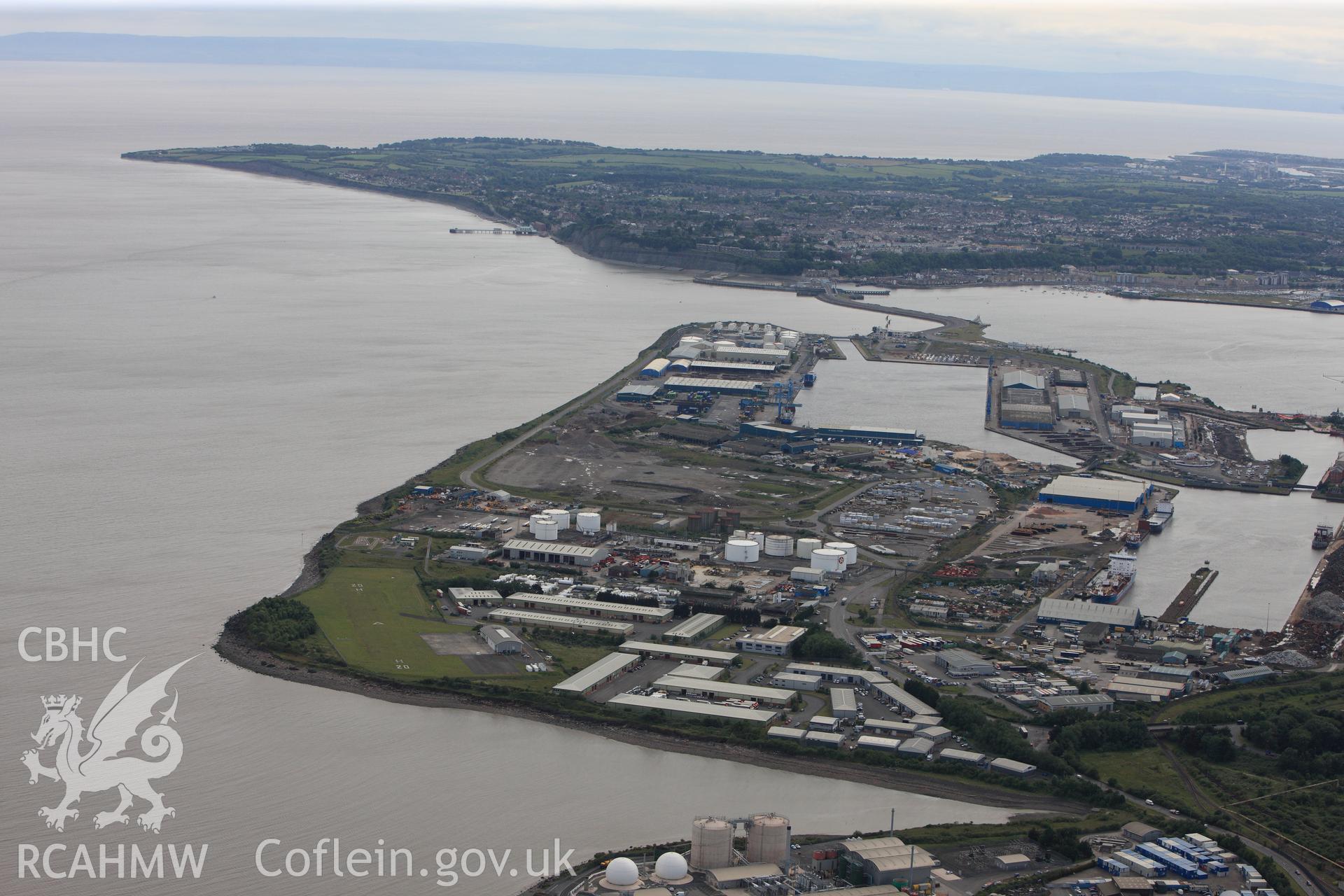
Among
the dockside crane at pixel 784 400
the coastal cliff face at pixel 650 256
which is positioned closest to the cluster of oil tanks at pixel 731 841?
the dockside crane at pixel 784 400

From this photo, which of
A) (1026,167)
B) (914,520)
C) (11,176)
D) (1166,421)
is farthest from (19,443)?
(1026,167)

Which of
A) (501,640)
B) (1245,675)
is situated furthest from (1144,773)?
(501,640)

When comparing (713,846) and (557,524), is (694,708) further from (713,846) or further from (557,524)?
(557,524)

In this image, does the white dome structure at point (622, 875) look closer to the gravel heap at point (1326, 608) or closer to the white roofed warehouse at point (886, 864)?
the white roofed warehouse at point (886, 864)

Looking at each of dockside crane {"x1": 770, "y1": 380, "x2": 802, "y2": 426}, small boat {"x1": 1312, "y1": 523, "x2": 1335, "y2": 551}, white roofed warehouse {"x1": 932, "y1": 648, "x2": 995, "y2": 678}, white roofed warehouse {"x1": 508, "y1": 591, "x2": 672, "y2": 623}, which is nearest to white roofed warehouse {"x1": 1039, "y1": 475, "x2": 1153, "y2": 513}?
small boat {"x1": 1312, "y1": 523, "x2": 1335, "y2": 551}

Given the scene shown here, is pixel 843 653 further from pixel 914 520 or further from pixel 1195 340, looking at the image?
pixel 1195 340

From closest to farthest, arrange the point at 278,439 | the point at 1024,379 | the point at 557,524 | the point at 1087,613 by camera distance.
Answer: the point at 1087,613 → the point at 557,524 → the point at 278,439 → the point at 1024,379
